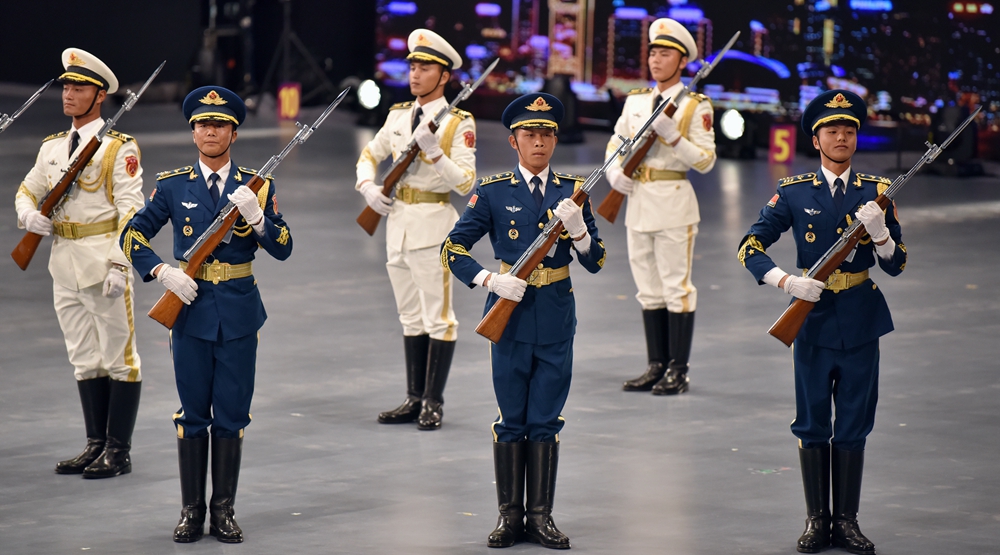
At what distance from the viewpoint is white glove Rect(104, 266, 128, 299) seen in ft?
17.8

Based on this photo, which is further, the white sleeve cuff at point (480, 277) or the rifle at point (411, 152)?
the rifle at point (411, 152)

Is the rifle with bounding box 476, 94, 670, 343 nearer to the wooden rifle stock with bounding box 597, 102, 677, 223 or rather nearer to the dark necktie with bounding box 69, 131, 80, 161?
the dark necktie with bounding box 69, 131, 80, 161

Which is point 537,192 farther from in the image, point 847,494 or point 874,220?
point 847,494

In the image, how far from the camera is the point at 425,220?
6.45 metres

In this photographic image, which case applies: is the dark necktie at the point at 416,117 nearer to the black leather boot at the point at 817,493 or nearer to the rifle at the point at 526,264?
the rifle at the point at 526,264

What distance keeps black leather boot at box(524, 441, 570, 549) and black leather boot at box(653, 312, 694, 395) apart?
84.4 inches

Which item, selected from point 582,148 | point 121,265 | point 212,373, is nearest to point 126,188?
A: point 121,265

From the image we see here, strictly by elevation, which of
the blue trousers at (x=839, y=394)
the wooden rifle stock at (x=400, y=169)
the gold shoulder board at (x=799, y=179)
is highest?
the gold shoulder board at (x=799, y=179)

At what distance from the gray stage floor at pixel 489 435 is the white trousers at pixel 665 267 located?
423mm

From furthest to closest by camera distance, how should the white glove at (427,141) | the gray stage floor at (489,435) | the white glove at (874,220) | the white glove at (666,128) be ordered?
the white glove at (666,128), the white glove at (427,141), the gray stage floor at (489,435), the white glove at (874,220)

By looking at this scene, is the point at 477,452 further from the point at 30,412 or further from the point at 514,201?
the point at 30,412

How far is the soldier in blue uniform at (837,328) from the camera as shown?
4727 mm

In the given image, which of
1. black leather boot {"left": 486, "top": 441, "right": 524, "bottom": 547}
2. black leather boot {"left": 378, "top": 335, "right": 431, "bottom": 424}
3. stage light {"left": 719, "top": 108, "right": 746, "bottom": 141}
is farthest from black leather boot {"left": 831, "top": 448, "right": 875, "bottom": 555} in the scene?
stage light {"left": 719, "top": 108, "right": 746, "bottom": 141}

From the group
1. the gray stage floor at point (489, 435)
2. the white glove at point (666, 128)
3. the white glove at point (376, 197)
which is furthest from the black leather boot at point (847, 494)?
the white glove at point (376, 197)
